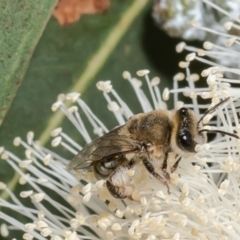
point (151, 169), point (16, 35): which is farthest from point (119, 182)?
point (16, 35)

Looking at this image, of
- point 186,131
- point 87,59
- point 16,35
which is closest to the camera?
point 186,131

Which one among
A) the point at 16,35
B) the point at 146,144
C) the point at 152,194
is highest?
the point at 16,35

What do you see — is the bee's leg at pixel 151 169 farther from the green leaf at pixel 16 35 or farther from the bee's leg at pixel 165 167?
the green leaf at pixel 16 35

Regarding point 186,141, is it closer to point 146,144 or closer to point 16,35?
point 146,144

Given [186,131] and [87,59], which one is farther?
[87,59]

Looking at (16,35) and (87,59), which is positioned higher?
(16,35)

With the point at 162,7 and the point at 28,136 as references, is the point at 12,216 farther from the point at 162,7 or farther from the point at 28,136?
the point at 162,7

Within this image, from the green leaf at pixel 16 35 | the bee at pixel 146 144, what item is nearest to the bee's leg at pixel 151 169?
the bee at pixel 146 144
